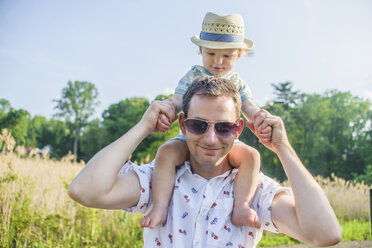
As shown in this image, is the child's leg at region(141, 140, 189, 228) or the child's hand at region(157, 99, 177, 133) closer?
the child's leg at region(141, 140, 189, 228)

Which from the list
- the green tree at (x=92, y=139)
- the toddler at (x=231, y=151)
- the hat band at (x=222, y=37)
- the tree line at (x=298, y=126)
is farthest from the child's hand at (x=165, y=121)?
the green tree at (x=92, y=139)

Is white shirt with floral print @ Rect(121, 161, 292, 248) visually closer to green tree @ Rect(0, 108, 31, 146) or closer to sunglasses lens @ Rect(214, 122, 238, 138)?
sunglasses lens @ Rect(214, 122, 238, 138)

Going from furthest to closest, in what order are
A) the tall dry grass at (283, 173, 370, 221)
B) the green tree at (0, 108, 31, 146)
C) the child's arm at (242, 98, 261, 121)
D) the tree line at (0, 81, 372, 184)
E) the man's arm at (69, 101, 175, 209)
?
the green tree at (0, 108, 31, 146)
the tree line at (0, 81, 372, 184)
the tall dry grass at (283, 173, 370, 221)
the child's arm at (242, 98, 261, 121)
the man's arm at (69, 101, 175, 209)

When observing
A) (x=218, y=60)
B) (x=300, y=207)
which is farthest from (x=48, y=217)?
(x=300, y=207)

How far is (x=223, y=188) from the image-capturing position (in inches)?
86.8

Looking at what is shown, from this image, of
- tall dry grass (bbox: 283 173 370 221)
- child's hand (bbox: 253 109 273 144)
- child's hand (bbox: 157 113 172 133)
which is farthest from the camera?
tall dry grass (bbox: 283 173 370 221)

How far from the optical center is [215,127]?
2062 millimetres

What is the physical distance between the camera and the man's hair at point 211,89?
2.08 metres

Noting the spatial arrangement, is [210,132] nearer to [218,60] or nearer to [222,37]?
[218,60]

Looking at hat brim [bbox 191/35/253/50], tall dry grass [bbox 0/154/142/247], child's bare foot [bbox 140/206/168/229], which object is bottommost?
tall dry grass [bbox 0/154/142/247]

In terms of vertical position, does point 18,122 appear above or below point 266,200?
above

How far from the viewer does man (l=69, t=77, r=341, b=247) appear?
1888mm

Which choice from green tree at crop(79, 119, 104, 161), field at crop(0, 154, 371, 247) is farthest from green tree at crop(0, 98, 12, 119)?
field at crop(0, 154, 371, 247)

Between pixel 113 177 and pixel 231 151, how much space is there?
92 cm
